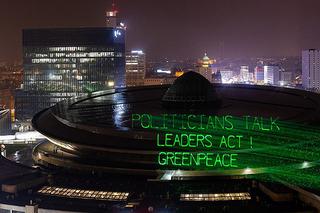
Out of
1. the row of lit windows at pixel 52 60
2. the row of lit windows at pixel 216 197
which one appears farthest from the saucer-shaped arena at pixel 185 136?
the row of lit windows at pixel 52 60

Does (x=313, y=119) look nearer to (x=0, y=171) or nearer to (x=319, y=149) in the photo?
(x=319, y=149)

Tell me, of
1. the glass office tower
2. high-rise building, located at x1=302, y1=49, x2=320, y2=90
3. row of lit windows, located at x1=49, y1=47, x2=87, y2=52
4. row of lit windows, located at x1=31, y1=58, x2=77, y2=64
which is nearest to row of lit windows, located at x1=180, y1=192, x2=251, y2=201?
the glass office tower

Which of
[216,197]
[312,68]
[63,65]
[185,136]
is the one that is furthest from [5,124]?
[312,68]

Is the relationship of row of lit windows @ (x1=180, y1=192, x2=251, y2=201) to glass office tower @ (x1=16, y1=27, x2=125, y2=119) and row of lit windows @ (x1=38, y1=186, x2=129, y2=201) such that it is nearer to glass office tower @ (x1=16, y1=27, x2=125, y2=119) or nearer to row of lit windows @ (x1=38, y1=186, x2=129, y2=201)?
row of lit windows @ (x1=38, y1=186, x2=129, y2=201)

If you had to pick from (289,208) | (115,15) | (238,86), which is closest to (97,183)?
(289,208)

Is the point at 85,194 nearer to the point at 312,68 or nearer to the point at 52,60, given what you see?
the point at 52,60

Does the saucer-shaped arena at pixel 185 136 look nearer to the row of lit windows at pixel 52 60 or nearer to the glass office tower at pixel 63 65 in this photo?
the glass office tower at pixel 63 65

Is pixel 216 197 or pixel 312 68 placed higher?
pixel 312 68
